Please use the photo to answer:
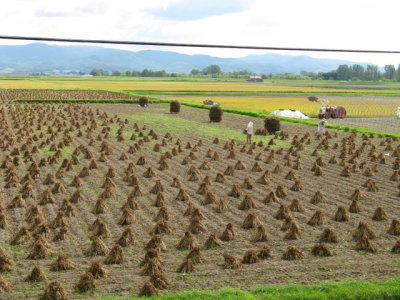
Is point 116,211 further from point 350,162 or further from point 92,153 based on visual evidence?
point 350,162

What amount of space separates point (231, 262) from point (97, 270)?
3.32 m

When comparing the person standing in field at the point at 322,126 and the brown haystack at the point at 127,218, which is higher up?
the person standing in field at the point at 322,126

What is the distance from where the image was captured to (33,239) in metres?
14.7

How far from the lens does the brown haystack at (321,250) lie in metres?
13.8

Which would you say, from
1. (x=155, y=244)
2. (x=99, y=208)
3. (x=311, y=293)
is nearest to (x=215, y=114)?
(x=99, y=208)

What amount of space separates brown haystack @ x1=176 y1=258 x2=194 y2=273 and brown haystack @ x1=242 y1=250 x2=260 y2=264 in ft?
5.00

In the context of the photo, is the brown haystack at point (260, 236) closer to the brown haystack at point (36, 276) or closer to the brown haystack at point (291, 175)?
the brown haystack at point (36, 276)

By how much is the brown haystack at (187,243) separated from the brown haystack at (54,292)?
423cm

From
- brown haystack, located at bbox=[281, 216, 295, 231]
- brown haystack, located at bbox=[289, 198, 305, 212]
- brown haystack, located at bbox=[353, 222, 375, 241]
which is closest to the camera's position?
brown haystack, located at bbox=[353, 222, 375, 241]

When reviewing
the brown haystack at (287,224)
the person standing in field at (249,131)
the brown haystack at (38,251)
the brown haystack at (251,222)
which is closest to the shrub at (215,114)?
the person standing in field at (249,131)

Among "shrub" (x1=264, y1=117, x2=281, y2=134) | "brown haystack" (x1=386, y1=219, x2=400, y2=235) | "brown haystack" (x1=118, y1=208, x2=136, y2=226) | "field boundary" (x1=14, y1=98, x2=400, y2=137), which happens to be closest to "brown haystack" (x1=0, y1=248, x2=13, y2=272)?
"brown haystack" (x1=118, y1=208, x2=136, y2=226)

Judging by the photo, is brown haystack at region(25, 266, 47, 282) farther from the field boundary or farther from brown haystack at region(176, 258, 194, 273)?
the field boundary

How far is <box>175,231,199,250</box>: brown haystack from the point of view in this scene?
14.3 meters

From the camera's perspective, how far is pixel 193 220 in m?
16.0
